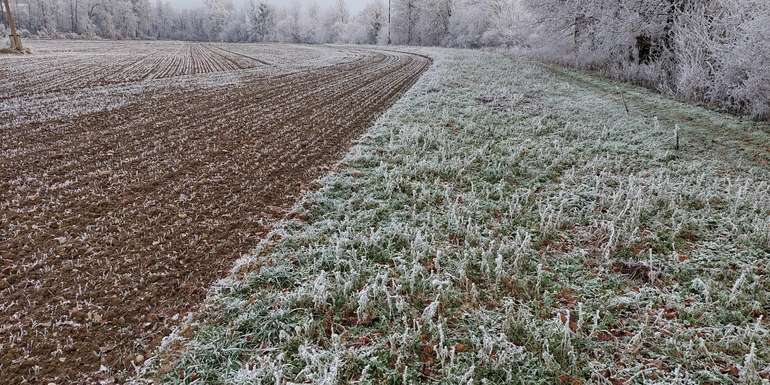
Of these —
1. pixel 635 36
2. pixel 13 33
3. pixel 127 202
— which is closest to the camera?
pixel 127 202

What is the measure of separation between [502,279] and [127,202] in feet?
19.4

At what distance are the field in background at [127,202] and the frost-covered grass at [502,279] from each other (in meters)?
0.57

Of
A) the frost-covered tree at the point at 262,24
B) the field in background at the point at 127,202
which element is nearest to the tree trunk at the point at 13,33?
the field in background at the point at 127,202

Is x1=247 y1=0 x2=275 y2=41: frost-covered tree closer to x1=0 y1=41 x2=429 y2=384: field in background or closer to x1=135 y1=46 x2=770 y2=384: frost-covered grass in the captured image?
x1=0 y1=41 x2=429 y2=384: field in background

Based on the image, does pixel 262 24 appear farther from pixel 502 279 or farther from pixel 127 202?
pixel 502 279

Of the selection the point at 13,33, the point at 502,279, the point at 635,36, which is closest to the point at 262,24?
the point at 13,33

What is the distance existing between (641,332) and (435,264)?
2.39 metres

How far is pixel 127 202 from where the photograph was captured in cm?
704

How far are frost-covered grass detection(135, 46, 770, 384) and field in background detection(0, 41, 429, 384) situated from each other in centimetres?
57

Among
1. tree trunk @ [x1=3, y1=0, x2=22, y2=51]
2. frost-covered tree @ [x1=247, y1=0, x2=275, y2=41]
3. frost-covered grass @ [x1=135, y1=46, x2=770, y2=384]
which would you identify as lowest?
frost-covered grass @ [x1=135, y1=46, x2=770, y2=384]

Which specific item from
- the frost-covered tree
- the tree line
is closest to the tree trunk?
the tree line

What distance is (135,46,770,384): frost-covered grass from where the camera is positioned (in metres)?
4.20

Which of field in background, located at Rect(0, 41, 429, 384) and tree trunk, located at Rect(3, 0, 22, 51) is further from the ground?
tree trunk, located at Rect(3, 0, 22, 51)

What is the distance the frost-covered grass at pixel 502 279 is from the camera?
4203mm
